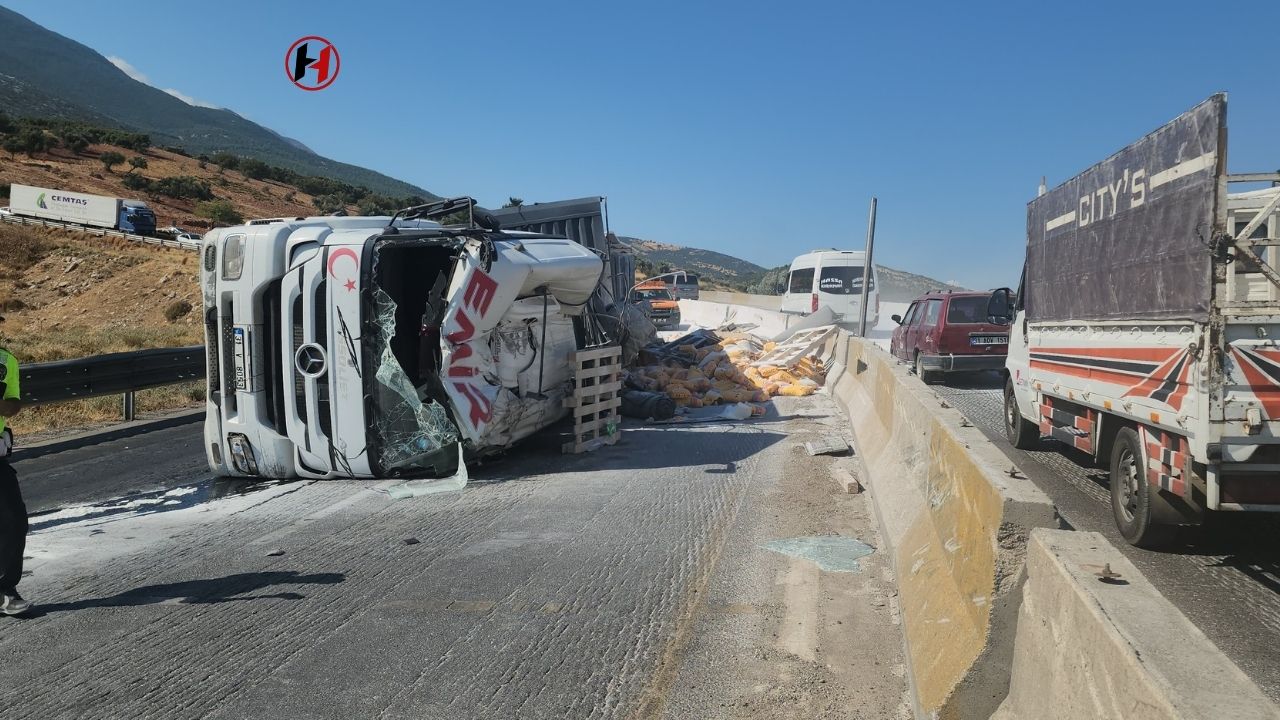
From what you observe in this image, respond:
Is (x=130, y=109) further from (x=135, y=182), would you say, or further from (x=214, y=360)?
(x=214, y=360)

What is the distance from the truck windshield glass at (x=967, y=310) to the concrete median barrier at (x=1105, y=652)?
491 inches

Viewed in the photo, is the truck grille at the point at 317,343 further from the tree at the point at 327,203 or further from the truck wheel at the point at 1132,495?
the tree at the point at 327,203

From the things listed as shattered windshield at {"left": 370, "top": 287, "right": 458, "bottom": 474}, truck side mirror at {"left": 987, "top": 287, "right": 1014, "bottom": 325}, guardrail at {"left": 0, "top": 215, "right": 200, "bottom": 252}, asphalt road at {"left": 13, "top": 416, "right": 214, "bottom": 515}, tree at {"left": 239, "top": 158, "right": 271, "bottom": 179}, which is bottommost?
asphalt road at {"left": 13, "top": 416, "right": 214, "bottom": 515}

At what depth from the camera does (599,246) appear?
47.5 ft

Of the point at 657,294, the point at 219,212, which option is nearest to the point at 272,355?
the point at 657,294

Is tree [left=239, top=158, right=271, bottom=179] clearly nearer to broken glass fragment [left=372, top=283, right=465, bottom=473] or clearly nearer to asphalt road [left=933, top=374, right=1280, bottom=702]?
broken glass fragment [left=372, top=283, right=465, bottom=473]

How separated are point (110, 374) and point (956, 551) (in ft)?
37.4

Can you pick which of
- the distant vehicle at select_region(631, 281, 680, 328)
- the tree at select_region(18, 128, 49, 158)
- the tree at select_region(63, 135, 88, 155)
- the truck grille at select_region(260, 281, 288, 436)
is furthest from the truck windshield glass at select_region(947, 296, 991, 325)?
the tree at select_region(63, 135, 88, 155)

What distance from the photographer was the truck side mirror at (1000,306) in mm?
10188

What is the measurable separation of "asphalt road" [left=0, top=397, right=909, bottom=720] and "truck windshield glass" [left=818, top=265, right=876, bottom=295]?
662 inches

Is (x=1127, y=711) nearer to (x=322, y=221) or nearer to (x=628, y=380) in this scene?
(x=322, y=221)

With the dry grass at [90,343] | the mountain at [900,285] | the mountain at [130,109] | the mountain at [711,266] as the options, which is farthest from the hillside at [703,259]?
the dry grass at [90,343]

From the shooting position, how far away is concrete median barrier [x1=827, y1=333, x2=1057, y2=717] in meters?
2.75

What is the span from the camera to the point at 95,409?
470 inches
